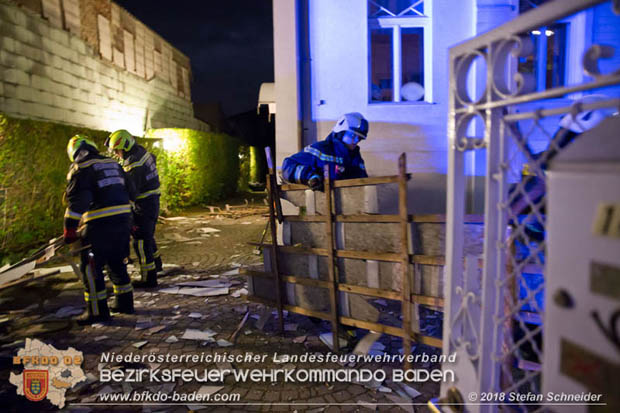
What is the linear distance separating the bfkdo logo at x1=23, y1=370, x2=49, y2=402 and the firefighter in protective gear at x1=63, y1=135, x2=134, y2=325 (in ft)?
3.78

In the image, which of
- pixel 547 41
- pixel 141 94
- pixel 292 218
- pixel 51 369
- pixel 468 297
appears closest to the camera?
pixel 468 297

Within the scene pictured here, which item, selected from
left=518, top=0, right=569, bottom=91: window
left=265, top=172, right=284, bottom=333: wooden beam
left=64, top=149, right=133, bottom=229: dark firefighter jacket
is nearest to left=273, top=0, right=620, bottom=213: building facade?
left=518, top=0, right=569, bottom=91: window

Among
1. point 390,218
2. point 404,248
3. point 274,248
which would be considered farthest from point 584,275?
point 274,248

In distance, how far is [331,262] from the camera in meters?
3.60

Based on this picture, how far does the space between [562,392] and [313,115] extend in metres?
5.49

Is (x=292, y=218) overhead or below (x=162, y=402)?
overhead

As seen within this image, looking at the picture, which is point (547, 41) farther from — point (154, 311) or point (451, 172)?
point (154, 311)

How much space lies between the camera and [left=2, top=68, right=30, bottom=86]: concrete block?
26.7 feet

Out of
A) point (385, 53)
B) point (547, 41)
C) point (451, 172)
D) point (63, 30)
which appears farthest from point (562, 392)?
point (63, 30)

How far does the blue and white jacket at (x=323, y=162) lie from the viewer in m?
4.13

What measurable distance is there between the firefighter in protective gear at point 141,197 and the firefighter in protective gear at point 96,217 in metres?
1.14

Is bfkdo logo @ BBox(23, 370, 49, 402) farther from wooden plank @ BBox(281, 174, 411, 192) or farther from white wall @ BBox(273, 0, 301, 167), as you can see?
white wall @ BBox(273, 0, 301, 167)

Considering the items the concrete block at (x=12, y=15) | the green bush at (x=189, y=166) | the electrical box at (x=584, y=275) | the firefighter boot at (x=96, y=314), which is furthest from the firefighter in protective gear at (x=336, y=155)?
the green bush at (x=189, y=166)

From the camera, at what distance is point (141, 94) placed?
14734 millimetres
